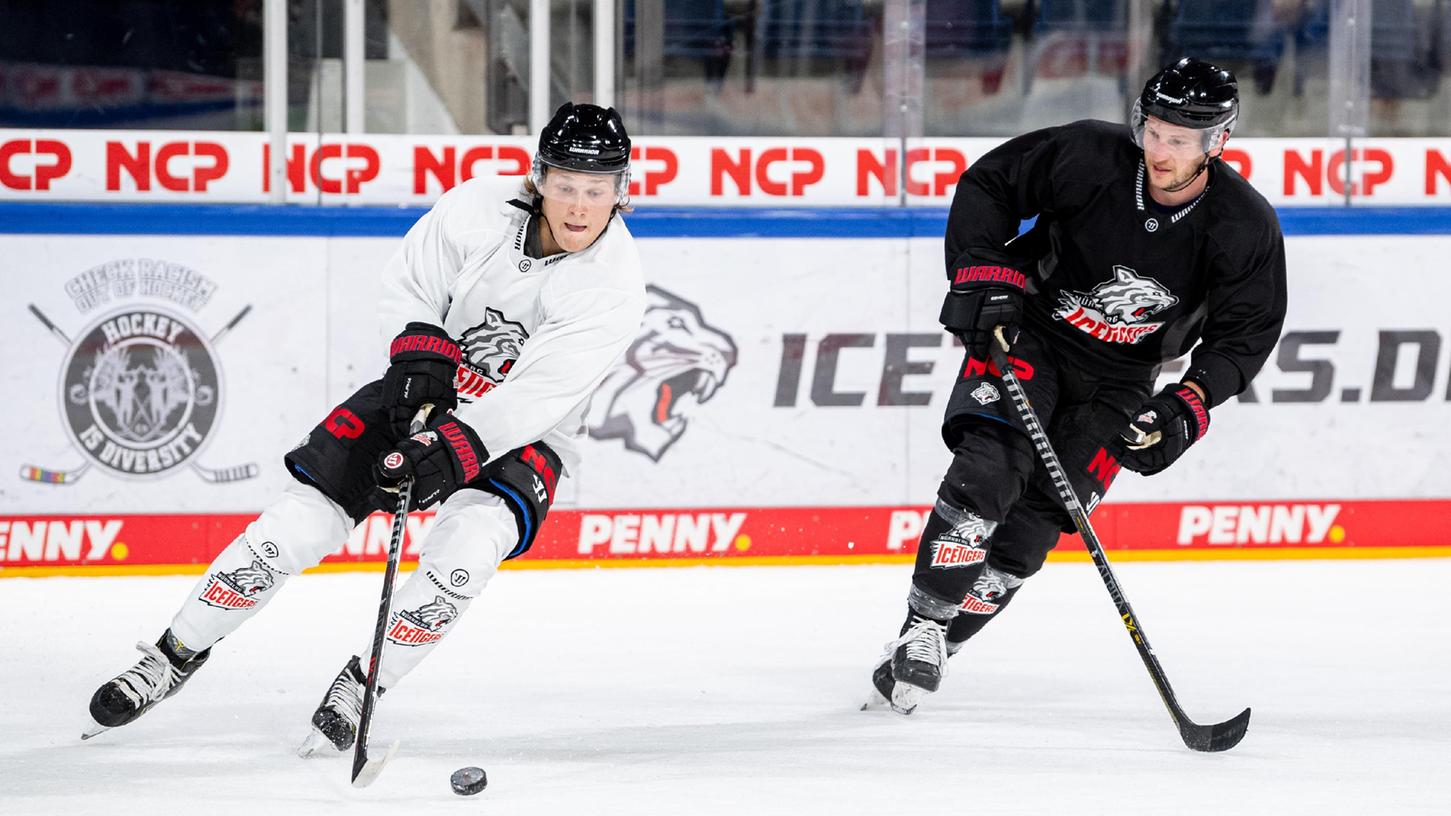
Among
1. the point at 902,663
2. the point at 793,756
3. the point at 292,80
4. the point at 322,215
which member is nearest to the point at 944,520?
the point at 902,663

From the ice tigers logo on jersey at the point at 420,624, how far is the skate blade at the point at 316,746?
18 cm

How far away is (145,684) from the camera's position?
2643 mm

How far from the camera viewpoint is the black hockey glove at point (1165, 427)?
2.85 meters

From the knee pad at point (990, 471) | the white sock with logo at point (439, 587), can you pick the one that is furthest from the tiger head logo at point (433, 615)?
the knee pad at point (990, 471)

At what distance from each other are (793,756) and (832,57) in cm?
268

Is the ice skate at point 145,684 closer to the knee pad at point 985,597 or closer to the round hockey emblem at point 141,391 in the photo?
the knee pad at point 985,597

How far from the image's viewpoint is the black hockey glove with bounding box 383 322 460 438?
263cm

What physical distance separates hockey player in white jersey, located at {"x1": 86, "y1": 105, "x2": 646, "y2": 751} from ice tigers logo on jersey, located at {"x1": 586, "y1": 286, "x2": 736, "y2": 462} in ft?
5.30

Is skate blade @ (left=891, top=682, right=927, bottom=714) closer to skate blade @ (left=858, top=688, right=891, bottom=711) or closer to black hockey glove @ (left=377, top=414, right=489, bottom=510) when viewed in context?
skate blade @ (left=858, top=688, right=891, bottom=711)

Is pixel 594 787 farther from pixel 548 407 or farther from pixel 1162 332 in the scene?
pixel 1162 332

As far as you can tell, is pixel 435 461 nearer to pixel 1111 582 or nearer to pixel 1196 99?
pixel 1111 582

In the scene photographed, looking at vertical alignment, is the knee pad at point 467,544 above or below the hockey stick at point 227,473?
above

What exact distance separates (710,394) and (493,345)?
1.76 meters

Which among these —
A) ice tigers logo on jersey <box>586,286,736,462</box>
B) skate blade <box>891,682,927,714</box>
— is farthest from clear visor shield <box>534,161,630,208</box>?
ice tigers logo on jersey <box>586,286,736,462</box>
